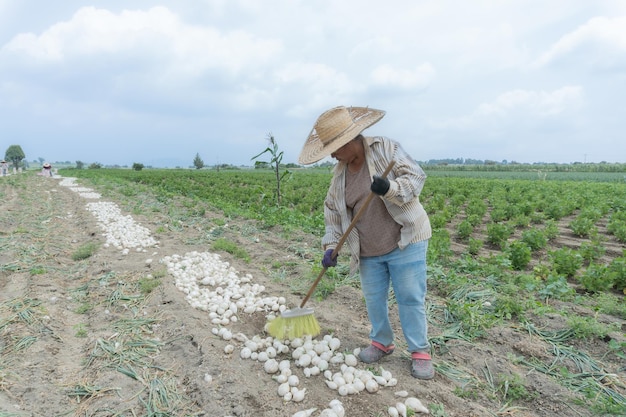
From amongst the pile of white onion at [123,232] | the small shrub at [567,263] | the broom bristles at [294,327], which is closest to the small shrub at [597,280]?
the small shrub at [567,263]

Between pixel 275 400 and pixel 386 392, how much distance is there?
79cm

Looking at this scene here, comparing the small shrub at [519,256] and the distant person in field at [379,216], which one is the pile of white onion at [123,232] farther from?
the small shrub at [519,256]

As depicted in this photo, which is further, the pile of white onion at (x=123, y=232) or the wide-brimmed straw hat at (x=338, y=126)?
the pile of white onion at (x=123, y=232)

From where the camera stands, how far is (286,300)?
4379 mm

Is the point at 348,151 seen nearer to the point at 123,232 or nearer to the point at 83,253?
the point at 83,253

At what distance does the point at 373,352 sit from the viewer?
3199 millimetres

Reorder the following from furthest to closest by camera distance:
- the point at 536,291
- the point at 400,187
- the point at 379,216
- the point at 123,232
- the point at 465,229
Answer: the point at 465,229, the point at 123,232, the point at 536,291, the point at 379,216, the point at 400,187

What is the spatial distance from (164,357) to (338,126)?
2.42 m

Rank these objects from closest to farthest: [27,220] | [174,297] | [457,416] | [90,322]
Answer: [457,416] → [90,322] → [174,297] → [27,220]

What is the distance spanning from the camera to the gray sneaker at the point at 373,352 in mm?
3182

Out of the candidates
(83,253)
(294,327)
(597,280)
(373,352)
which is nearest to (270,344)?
(294,327)

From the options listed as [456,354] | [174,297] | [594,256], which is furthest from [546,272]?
[174,297]

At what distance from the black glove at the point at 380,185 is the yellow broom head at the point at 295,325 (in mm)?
1414

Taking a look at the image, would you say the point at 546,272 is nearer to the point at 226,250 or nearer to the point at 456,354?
the point at 456,354
